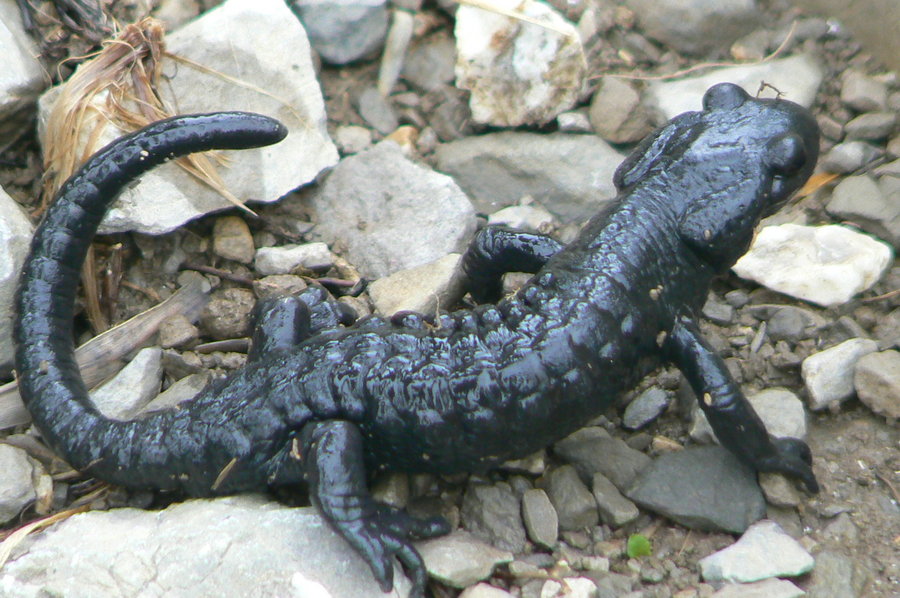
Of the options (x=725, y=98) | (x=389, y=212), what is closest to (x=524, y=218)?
(x=389, y=212)

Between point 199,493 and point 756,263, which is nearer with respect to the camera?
point 199,493

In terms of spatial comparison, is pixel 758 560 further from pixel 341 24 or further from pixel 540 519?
pixel 341 24

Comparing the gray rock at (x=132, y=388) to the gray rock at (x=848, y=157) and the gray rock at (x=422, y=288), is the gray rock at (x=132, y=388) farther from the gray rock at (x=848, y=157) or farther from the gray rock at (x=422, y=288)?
the gray rock at (x=848, y=157)

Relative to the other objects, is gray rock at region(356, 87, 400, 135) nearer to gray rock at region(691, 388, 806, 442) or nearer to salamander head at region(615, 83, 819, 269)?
salamander head at region(615, 83, 819, 269)

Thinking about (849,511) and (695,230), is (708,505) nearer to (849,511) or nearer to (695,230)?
(849,511)

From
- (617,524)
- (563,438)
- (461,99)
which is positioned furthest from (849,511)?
(461,99)
